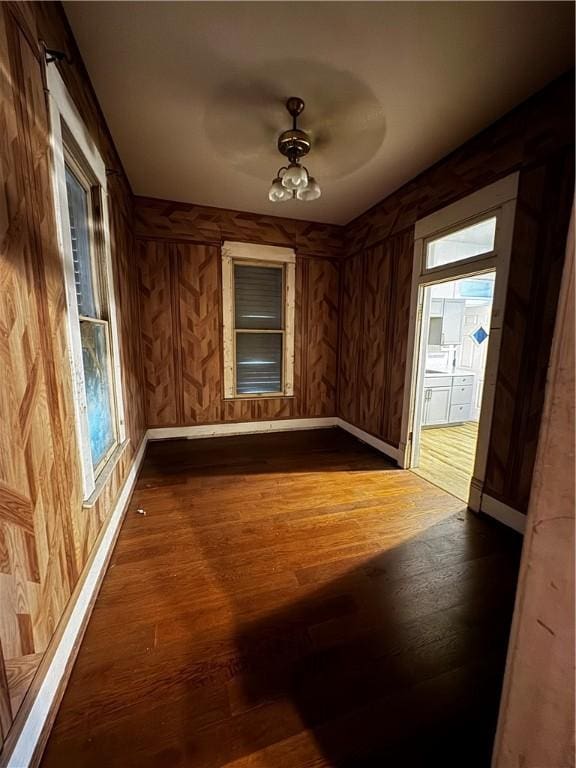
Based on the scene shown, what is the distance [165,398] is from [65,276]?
2.63 m

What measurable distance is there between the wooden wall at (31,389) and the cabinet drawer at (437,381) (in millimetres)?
4485

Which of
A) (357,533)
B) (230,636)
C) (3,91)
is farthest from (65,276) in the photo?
(357,533)

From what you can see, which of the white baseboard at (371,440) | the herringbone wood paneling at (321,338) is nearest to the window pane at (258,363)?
the herringbone wood paneling at (321,338)

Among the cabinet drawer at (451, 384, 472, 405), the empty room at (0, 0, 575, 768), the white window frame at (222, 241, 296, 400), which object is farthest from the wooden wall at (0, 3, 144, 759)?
the cabinet drawer at (451, 384, 472, 405)

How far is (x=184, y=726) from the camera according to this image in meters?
1.04

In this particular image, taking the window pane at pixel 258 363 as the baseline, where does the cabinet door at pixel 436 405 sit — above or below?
below

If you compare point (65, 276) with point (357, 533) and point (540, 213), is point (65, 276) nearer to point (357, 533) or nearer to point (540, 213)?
point (357, 533)

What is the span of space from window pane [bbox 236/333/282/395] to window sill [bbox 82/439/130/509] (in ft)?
6.50

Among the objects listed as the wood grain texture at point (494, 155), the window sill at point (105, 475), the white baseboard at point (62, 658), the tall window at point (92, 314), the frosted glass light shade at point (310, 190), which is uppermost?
the wood grain texture at point (494, 155)

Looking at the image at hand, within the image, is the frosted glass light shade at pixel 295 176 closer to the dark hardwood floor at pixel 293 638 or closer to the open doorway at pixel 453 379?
the open doorway at pixel 453 379

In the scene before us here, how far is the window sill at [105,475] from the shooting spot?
1560mm

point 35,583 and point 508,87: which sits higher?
point 508,87

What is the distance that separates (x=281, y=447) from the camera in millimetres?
3730

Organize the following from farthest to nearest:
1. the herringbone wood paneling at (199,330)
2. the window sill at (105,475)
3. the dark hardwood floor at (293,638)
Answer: the herringbone wood paneling at (199,330)
the window sill at (105,475)
the dark hardwood floor at (293,638)
